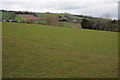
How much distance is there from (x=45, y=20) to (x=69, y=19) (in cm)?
1314

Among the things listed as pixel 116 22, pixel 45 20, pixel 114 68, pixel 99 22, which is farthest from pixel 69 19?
pixel 114 68

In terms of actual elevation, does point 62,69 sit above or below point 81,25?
below

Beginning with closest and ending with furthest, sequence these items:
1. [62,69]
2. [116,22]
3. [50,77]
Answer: [50,77] → [62,69] → [116,22]

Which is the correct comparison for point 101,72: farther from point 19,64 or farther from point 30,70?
point 19,64

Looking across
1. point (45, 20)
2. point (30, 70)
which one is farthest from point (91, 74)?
point (45, 20)

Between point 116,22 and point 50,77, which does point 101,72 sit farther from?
point 116,22

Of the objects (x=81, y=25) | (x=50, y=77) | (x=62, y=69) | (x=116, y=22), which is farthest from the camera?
(x=81, y=25)

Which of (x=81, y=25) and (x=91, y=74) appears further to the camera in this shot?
(x=81, y=25)

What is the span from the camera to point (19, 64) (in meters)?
7.33

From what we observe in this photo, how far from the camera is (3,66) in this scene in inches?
269

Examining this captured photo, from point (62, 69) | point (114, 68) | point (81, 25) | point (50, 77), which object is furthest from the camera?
point (81, 25)

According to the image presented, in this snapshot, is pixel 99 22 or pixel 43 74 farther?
pixel 99 22

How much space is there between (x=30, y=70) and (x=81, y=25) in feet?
191

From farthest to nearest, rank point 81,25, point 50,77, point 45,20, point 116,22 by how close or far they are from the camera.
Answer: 1. point 45,20
2. point 81,25
3. point 116,22
4. point 50,77
